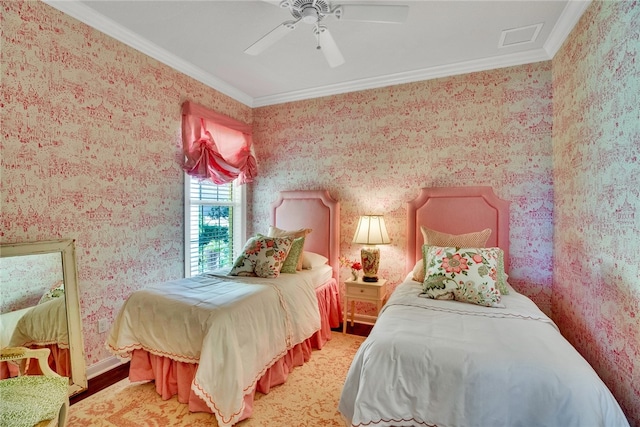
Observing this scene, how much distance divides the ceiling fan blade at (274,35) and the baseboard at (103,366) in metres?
2.65

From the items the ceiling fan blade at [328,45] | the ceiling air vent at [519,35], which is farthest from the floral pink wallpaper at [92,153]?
the ceiling air vent at [519,35]

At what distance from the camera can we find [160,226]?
2.86 m

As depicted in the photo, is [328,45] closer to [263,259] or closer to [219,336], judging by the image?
[263,259]

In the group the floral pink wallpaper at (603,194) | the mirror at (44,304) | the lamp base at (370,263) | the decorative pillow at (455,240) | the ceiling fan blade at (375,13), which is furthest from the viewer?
the lamp base at (370,263)

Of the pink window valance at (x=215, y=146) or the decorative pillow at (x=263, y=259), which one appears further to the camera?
the pink window valance at (x=215, y=146)

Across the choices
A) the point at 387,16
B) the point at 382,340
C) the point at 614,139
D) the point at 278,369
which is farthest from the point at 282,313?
the point at 614,139

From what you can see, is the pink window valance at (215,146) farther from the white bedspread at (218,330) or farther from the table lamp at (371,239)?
the table lamp at (371,239)

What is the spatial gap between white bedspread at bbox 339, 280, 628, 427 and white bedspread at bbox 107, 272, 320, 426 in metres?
0.68

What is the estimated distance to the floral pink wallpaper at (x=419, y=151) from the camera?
2.78 m

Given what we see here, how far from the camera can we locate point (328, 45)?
209cm

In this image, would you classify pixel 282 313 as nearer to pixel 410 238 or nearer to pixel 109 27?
pixel 410 238

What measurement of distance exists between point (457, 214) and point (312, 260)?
153 centimetres

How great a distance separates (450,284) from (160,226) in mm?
2550

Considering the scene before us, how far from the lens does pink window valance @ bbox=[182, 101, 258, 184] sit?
305 centimetres
